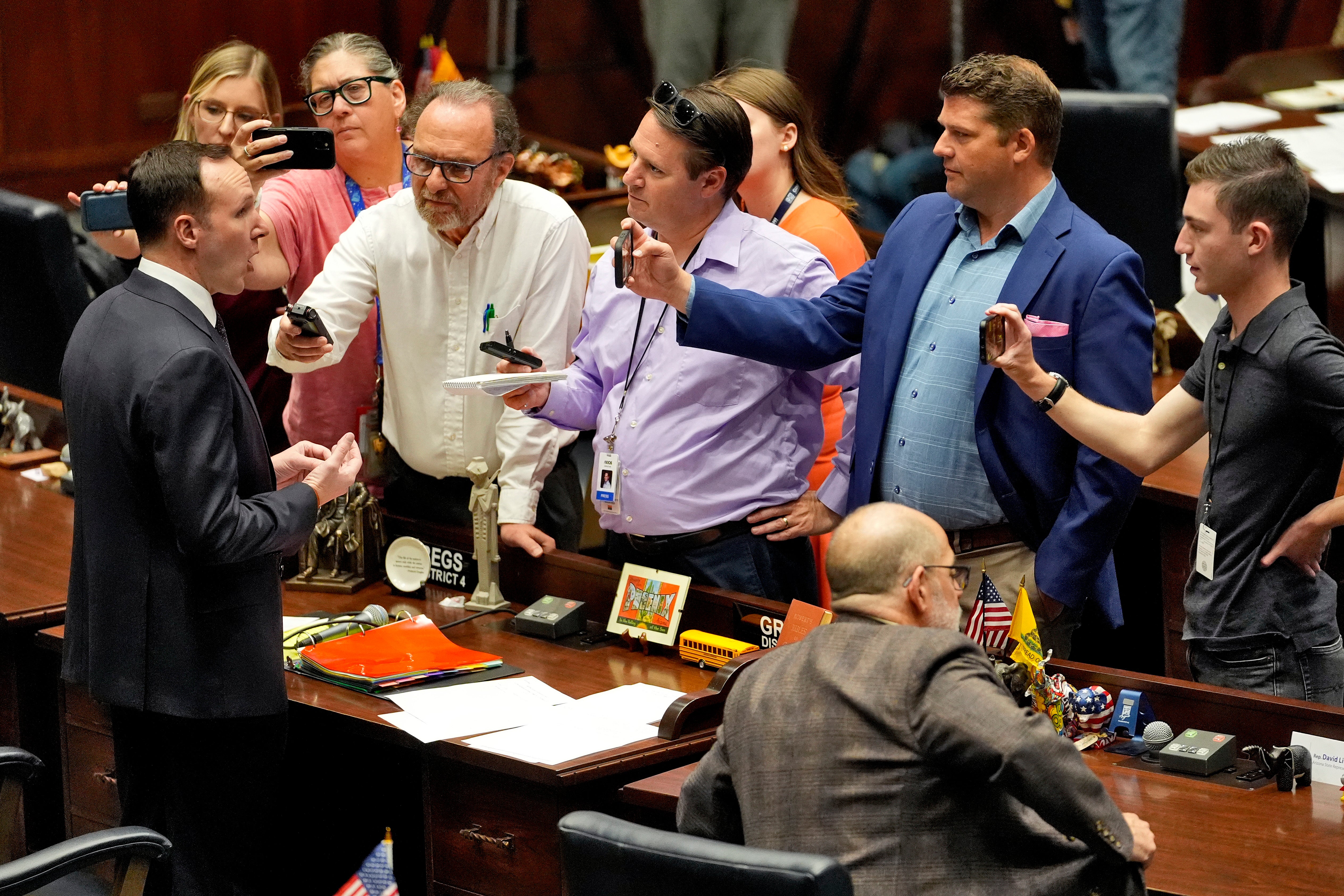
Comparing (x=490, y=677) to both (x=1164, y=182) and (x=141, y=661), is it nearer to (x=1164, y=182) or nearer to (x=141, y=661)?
(x=141, y=661)

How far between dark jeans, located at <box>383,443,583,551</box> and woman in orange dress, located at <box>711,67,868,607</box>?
592 mm

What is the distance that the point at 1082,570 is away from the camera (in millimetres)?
2848

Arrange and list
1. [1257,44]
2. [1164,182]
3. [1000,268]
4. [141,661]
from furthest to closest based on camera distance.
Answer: [1257,44]
[1164,182]
[1000,268]
[141,661]

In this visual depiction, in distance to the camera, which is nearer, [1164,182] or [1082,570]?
[1082,570]

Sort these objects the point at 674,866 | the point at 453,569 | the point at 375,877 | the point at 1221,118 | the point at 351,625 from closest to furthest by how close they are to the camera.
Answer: the point at 674,866, the point at 375,877, the point at 351,625, the point at 453,569, the point at 1221,118

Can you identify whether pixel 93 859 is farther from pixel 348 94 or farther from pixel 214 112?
pixel 214 112

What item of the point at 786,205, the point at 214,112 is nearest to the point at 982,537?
the point at 786,205

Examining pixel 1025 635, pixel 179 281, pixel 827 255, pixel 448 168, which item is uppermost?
pixel 448 168

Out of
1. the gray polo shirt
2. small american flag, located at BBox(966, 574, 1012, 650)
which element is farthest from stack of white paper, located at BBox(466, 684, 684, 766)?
the gray polo shirt

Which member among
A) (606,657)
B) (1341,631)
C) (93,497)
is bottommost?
(1341,631)

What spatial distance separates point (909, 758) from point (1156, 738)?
833 mm

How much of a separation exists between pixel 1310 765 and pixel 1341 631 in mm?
1691

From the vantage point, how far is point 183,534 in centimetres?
263

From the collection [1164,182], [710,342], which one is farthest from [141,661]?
[1164,182]
